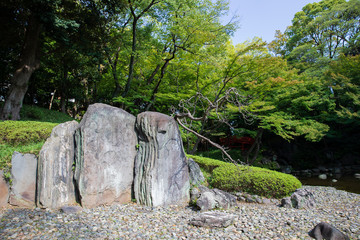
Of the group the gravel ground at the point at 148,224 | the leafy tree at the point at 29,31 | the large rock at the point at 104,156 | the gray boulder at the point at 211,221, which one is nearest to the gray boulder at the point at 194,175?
the gravel ground at the point at 148,224

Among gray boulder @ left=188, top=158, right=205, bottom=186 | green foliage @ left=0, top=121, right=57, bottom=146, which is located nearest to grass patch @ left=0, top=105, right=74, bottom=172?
green foliage @ left=0, top=121, right=57, bottom=146

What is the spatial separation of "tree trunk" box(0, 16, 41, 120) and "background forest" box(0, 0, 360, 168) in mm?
41

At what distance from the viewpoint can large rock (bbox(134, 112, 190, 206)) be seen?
536 cm

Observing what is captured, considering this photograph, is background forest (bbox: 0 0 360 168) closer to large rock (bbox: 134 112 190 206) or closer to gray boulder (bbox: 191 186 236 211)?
large rock (bbox: 134 112 190 206)

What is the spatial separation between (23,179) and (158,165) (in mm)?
3008

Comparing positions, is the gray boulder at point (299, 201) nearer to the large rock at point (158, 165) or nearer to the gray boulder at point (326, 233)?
the gray boulder at point (326, 233)

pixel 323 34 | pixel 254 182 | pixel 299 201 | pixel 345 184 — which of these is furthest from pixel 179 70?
pixel 323 34

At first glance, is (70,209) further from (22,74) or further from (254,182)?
(22,74)

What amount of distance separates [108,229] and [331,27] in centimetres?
2465

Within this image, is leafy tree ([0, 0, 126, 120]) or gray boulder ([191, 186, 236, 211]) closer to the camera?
gray boulder ([191, 186, 236, 211])

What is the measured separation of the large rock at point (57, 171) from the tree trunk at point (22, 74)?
18.1 ft

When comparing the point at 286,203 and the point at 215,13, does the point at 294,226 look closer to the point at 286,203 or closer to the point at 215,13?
the point at 286,203

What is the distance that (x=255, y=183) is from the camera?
6.87 metres

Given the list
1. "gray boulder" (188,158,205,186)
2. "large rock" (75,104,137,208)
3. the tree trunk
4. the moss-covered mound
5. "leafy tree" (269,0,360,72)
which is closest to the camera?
"large rock" (75,104,137,208)
